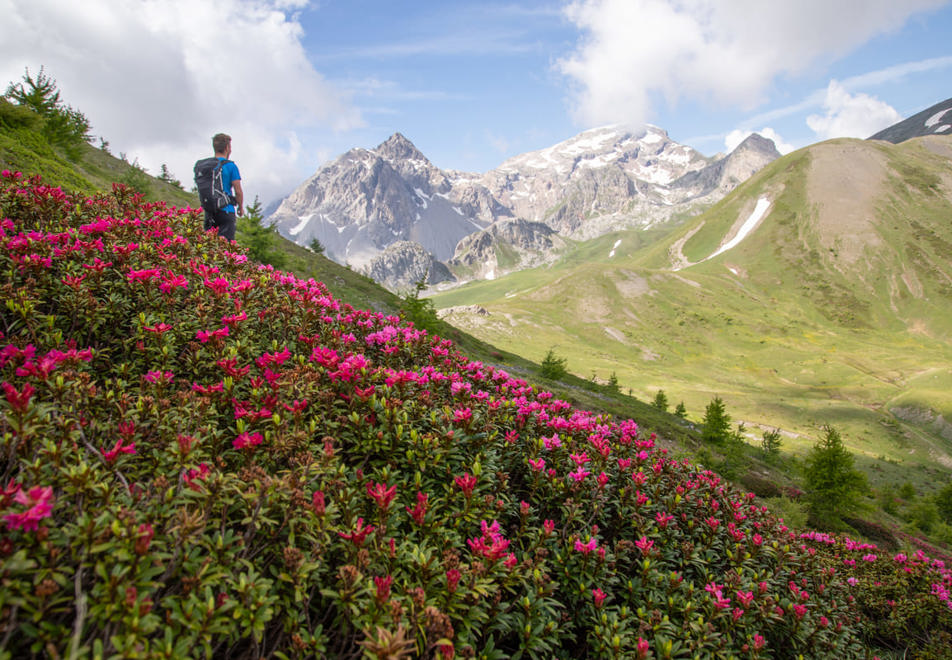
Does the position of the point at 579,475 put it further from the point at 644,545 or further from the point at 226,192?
the point at 226,192

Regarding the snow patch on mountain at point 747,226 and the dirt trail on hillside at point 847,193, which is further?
the snow patch on mountain at point 747,226

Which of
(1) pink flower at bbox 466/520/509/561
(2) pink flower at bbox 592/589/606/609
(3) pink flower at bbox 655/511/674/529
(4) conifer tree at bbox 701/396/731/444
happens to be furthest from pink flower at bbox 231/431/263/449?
(4) conifer tree at bbox 701/396/731/444

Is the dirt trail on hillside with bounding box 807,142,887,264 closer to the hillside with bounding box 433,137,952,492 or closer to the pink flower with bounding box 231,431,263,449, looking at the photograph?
the hillside with bounding box 433,137,952,492

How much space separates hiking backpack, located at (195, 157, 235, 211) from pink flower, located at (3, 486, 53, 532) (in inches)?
349

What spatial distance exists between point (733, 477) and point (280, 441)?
20209mm

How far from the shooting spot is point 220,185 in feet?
29.9

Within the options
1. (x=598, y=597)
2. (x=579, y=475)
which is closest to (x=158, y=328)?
(x=579, y=475)

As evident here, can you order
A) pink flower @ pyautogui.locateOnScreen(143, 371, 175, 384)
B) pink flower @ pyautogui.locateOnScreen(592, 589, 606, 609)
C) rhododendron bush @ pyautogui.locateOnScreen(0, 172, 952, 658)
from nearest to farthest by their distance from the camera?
rhododendron bush @ pyautogui.locateOnScreen(0, 172, 952, 658)
pink flower @ pyautogui.locateOnScreen(592, 589, 606, 609)
pink flower @ pyautogui.locateOnScreen(143, 371, 175, 384)

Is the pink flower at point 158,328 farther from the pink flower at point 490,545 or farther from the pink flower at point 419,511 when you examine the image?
the pink flower at point 490,545

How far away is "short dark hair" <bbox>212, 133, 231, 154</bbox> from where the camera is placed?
29.4ft

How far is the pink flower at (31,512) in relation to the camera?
1.74 meters

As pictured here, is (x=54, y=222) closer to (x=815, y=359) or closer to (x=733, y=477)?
(x=733, y=477)

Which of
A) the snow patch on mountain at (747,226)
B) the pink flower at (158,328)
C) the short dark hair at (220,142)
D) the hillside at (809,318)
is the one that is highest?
the snow patch on mountain at (747,226)

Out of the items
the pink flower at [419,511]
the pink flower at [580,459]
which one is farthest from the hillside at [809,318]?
the pink flower at [419,511]
